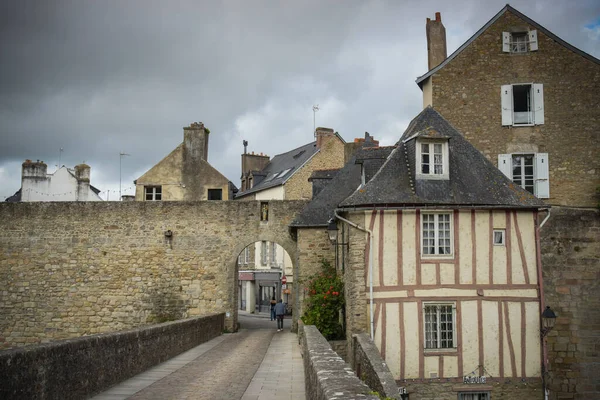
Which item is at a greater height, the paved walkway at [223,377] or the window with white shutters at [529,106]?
the window with white shutters at [529,106]

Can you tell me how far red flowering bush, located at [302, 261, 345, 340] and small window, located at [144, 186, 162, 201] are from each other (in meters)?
12.1

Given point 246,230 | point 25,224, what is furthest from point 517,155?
Answer: point 25,224

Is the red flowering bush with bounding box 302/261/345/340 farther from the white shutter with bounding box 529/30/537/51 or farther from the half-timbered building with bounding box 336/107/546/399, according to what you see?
the white shutter with bounding box 529/30/537/51

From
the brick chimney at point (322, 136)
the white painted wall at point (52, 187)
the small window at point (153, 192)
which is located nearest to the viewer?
the small window at point (153, 192)

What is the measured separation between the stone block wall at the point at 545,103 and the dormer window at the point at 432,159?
4126mm

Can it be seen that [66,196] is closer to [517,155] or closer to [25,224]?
[25,224]

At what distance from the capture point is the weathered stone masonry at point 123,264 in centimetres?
1878

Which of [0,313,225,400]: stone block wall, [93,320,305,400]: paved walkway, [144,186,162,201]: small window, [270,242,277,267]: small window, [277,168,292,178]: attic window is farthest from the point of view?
[270,242,277,267]: small window

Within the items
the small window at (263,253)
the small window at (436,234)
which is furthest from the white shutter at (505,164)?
the small window at (263,253)

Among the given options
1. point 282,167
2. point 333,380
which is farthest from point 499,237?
point 282,167

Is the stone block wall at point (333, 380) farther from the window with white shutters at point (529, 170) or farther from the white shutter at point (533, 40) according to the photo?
the white shutter at point (533, 40)

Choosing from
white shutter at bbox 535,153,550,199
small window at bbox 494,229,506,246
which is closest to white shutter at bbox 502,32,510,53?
white shutter at bbox 535,153,550,199

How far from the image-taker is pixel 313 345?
7.54 meters

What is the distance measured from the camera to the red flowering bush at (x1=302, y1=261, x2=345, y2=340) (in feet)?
45.1
